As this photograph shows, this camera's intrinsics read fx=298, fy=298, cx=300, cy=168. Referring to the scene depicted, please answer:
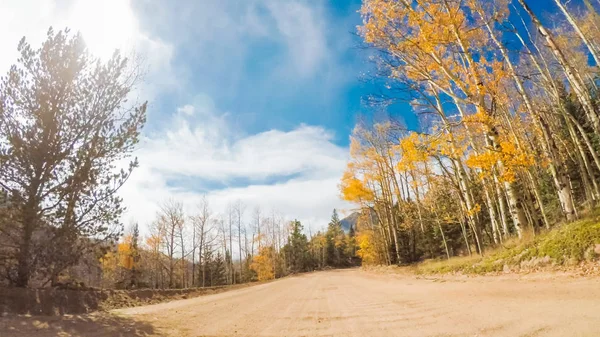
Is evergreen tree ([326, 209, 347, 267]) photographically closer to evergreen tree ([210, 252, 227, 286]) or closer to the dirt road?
evergreen tree ([210, 252, 227, 286])

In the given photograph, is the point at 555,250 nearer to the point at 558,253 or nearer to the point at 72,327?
the point at 558,253

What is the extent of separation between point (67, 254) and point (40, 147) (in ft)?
9.77

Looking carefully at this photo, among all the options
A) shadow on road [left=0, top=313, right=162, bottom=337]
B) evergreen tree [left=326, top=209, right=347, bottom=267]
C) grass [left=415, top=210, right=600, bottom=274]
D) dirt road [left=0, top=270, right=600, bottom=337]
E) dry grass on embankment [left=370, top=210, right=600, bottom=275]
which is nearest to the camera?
dirt road [left=0, top=270, right=600, bottom=337]

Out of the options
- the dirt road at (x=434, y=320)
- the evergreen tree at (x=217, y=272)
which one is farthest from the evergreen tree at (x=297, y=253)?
the dirt road at (x=434, y=320)

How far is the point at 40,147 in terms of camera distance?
8.05 m

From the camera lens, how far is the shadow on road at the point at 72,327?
558 centimetres

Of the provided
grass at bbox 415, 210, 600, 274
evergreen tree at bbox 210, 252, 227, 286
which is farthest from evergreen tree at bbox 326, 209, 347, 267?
grass at bbox 415, 210, 600, 274

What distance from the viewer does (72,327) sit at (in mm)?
6117

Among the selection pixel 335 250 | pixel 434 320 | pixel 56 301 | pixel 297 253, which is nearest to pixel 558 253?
pixel 434 320

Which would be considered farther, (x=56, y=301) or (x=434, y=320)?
(x=56, y=301)

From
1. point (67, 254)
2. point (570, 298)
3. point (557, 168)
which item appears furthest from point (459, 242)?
point (67, 254)

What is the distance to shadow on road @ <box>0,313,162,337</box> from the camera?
220 inches

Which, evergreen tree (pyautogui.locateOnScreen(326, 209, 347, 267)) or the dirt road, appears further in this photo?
evergreen tree (pyautogui.locateOnScreen(326, 209, 347, 267))

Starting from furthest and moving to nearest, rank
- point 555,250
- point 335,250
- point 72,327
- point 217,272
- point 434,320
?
point 335,250 < point 217,272 < point 555,250 < point 72,327 < point 434,320
